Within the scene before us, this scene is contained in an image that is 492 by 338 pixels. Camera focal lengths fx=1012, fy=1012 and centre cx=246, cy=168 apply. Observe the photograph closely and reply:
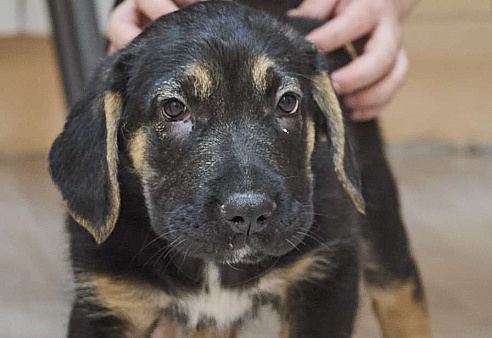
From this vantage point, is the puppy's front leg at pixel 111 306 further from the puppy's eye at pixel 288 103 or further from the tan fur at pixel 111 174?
the puppy's eye at pixel 288 103

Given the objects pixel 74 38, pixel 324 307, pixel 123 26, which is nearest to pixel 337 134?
pixel 324 307

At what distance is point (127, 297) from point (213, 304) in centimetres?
16

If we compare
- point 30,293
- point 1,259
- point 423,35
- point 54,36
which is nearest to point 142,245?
point 54,36

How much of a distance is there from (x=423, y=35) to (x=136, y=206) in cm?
318

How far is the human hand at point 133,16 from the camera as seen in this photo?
2.07m

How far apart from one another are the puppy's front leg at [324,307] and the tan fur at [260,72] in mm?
407

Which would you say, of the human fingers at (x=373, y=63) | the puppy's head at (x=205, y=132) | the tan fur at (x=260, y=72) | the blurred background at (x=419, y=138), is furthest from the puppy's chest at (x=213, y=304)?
the blurred background at (x=419, y=138)

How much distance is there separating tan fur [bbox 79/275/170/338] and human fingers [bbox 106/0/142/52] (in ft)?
1.67

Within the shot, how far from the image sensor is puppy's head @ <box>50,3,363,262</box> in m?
1.62

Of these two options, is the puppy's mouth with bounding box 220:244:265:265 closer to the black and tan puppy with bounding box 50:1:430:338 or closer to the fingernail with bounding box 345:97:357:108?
the black and tan puppy with bounding box 50:1:430:338

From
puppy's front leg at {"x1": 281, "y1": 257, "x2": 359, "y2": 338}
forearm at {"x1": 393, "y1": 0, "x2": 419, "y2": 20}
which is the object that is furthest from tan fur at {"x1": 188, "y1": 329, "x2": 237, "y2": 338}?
forearm at {"x1": 393, "y1": 0, "x2": 419, "y2": 20}

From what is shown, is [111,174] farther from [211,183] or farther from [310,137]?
[310,137]

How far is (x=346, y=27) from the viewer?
6.98 ft

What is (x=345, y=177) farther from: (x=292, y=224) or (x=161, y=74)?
(x=161, y=74)
